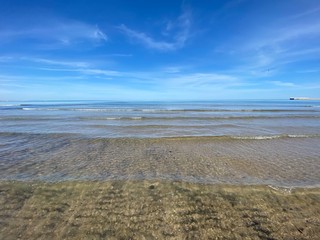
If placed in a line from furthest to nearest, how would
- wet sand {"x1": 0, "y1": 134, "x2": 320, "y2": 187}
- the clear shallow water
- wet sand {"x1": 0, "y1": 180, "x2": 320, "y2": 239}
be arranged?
the clear shallow water, wet sand {"x1": 0, "y1": 134, "x2": 320, "y2": 187}, wet sand {"x1": 0, "y1": 180, "x2": 320, "y2": 239}

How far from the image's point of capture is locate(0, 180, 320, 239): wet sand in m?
3.25

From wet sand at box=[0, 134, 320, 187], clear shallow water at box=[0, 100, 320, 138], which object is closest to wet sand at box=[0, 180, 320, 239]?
wet sand at box=[0, 134, 320, 187]

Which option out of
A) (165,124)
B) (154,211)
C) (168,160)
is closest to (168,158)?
(168,160)

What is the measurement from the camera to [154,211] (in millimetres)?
3852

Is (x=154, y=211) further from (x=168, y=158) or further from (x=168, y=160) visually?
(x=168, y=158)

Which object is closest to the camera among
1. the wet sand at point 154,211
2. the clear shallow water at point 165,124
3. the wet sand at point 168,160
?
the wet sand at point 154,211

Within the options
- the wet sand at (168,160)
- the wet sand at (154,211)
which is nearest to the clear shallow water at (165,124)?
the wet sand at (168,160)

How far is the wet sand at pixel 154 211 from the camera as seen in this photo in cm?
325

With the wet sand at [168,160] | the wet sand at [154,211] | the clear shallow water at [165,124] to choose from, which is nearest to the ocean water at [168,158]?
the wet sand at [168,160]

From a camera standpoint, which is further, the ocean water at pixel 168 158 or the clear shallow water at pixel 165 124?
the clear shallow water at pixel 165 124

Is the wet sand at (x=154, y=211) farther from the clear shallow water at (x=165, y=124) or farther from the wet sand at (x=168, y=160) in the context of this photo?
the clear shallow water at (x=165, y=124)

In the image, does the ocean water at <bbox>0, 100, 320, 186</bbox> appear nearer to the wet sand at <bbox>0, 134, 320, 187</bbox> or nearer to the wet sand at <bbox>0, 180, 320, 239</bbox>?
the wet sand at <bbox>0, 134, 320, 187</bbox>

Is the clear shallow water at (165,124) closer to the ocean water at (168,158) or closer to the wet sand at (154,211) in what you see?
the ocean water at (168,158)

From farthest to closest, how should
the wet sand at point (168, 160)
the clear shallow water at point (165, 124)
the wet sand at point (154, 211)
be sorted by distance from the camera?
the clear shallow water at point (165, 124) → the wet sand at point (168, 160) → the wet sand at point (154, 211)
